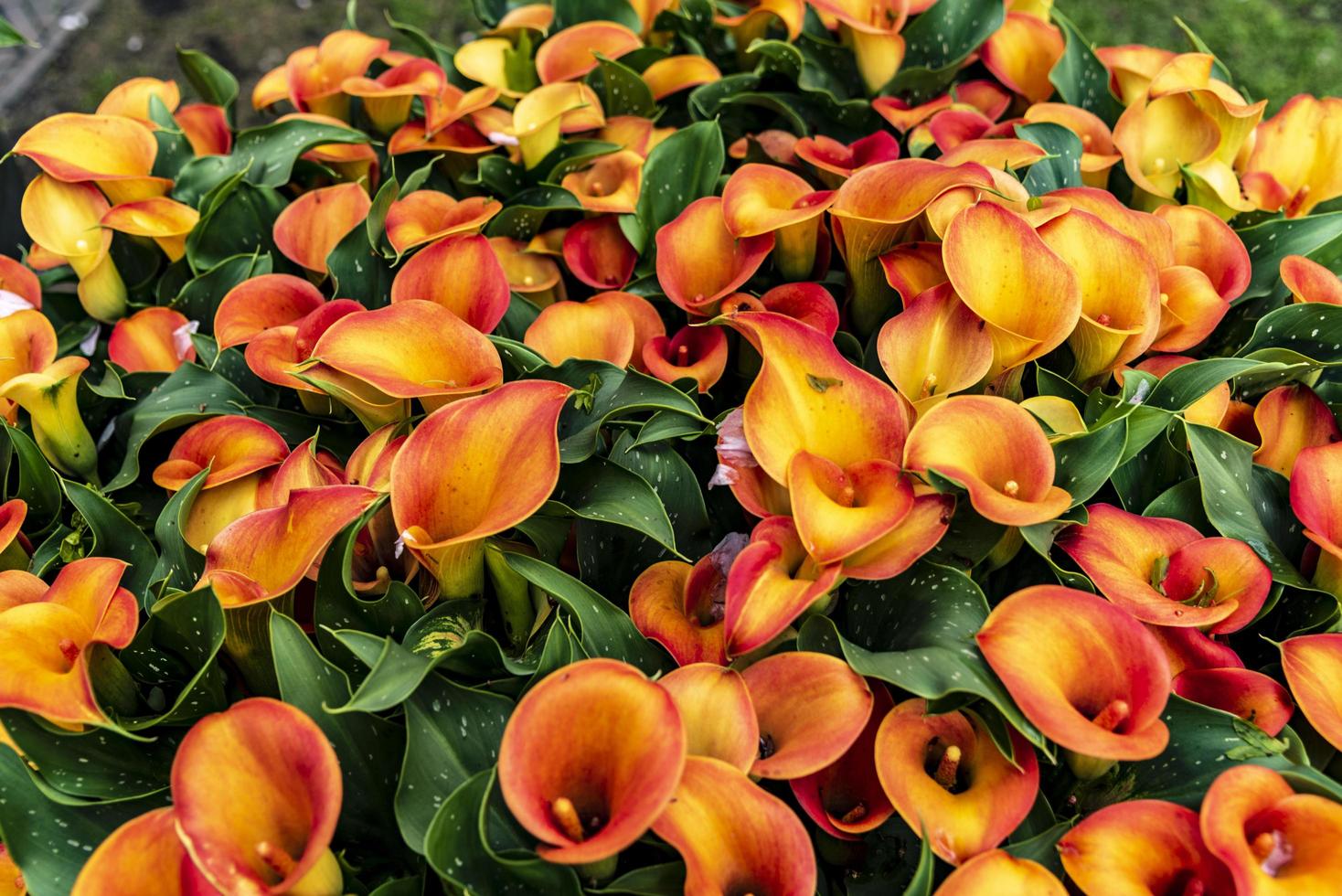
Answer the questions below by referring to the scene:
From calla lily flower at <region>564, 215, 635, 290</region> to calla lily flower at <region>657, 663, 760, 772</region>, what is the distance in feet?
2.41

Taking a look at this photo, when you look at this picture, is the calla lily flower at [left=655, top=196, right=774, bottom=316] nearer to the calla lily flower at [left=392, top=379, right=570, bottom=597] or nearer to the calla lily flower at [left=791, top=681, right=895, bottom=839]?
the calla lily flower at [left=392, top=379, right=570, bottom=597]

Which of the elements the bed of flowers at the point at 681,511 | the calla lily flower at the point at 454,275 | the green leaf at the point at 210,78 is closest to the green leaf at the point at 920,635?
the bed of flowers at the point at 681,511

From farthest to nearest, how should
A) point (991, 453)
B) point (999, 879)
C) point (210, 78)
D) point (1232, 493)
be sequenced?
point (210, 78)
point (1232, 493)
point (991, 453)
point (999, 879)

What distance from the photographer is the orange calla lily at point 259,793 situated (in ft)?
2.83

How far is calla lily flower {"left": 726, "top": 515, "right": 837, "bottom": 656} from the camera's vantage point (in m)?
0.99

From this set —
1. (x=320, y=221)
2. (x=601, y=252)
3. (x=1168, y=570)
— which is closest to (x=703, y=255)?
(x=601, y=252)

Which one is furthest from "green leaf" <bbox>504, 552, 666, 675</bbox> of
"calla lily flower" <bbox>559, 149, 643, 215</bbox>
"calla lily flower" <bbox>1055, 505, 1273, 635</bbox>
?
"calla lily flower" <bbox>559, 149, 643, 215</bbox>

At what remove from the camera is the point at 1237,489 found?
1.22 m

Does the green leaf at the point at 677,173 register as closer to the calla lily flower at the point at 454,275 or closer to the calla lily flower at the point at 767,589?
the calla lily flower at the point at 454,275

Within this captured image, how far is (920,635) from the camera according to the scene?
3.45 feet

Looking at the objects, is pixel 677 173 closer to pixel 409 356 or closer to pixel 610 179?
pixel 610 179

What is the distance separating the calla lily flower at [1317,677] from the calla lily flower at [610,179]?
41.3 inches

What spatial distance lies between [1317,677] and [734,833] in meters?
0.61

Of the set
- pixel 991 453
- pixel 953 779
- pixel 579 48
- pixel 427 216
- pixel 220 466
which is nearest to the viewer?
pixel 953 779
